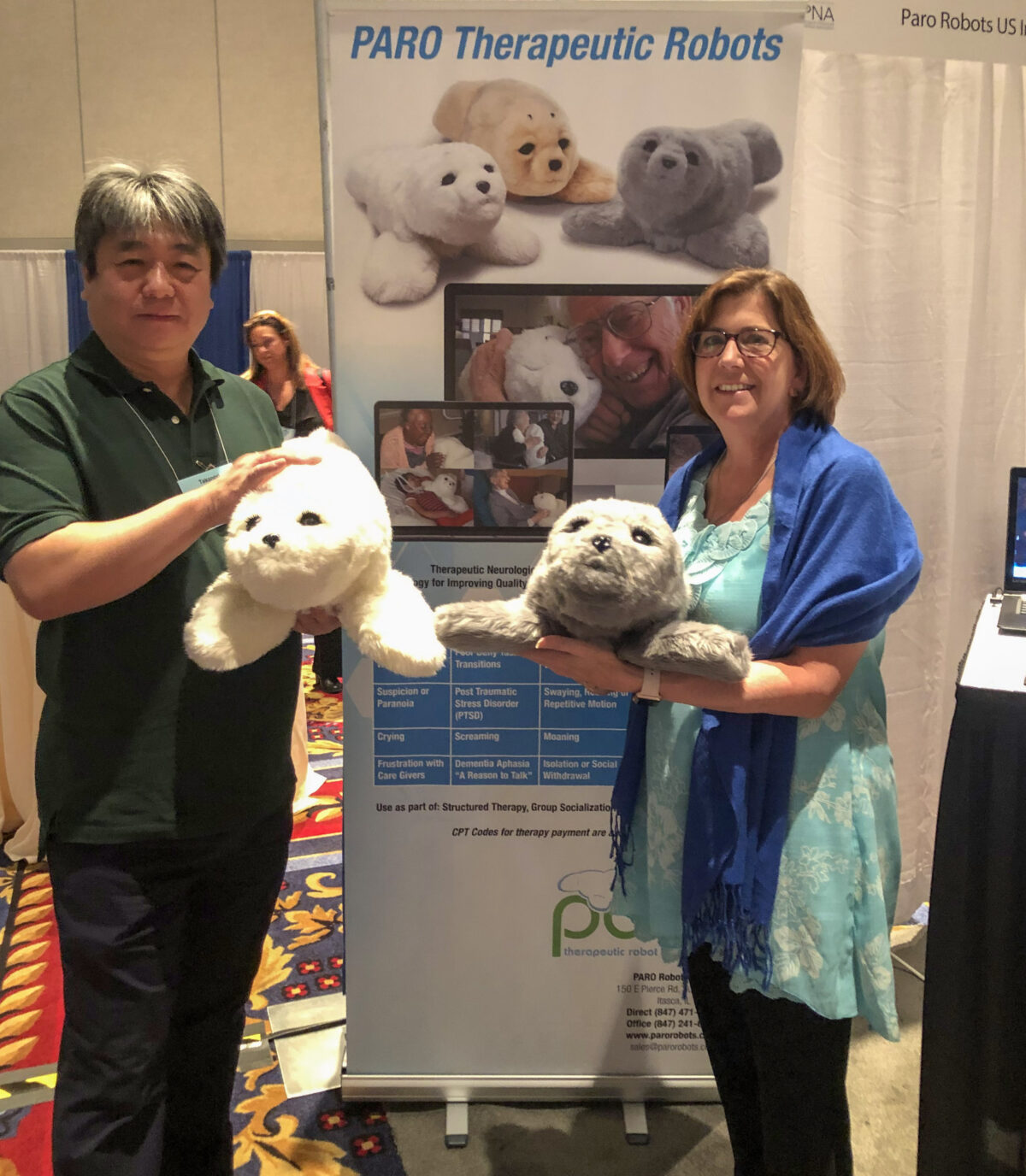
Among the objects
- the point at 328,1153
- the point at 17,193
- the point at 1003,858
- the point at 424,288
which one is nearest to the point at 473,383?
the point at 424,288

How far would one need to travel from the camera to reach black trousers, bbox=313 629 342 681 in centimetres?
408

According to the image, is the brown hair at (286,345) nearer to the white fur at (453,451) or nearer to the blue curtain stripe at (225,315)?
the white fur at (453,451)

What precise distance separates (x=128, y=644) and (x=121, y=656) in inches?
0.7

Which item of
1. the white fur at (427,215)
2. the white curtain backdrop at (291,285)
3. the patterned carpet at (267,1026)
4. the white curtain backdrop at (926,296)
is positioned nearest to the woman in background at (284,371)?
the patterned carpet at (267,1026)

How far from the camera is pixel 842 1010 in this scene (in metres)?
1.07

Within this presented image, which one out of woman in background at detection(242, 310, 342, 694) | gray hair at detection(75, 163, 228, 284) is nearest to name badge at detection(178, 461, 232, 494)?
gray hair at detection(75, 163, 228, 284)

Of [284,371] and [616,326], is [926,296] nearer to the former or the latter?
[616,326]

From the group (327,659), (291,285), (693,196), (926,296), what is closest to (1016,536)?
(926,296)

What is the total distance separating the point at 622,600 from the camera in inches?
39.4

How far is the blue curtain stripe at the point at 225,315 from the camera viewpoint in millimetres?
6504

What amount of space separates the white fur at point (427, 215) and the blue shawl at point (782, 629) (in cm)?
68

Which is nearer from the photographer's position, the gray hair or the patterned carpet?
the gray hair

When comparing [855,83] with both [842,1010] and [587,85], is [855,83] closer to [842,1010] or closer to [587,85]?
[587,85]

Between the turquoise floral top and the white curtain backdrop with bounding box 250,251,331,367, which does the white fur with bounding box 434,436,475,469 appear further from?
the white curtain backdrop with bounding box 250,251,331,367
